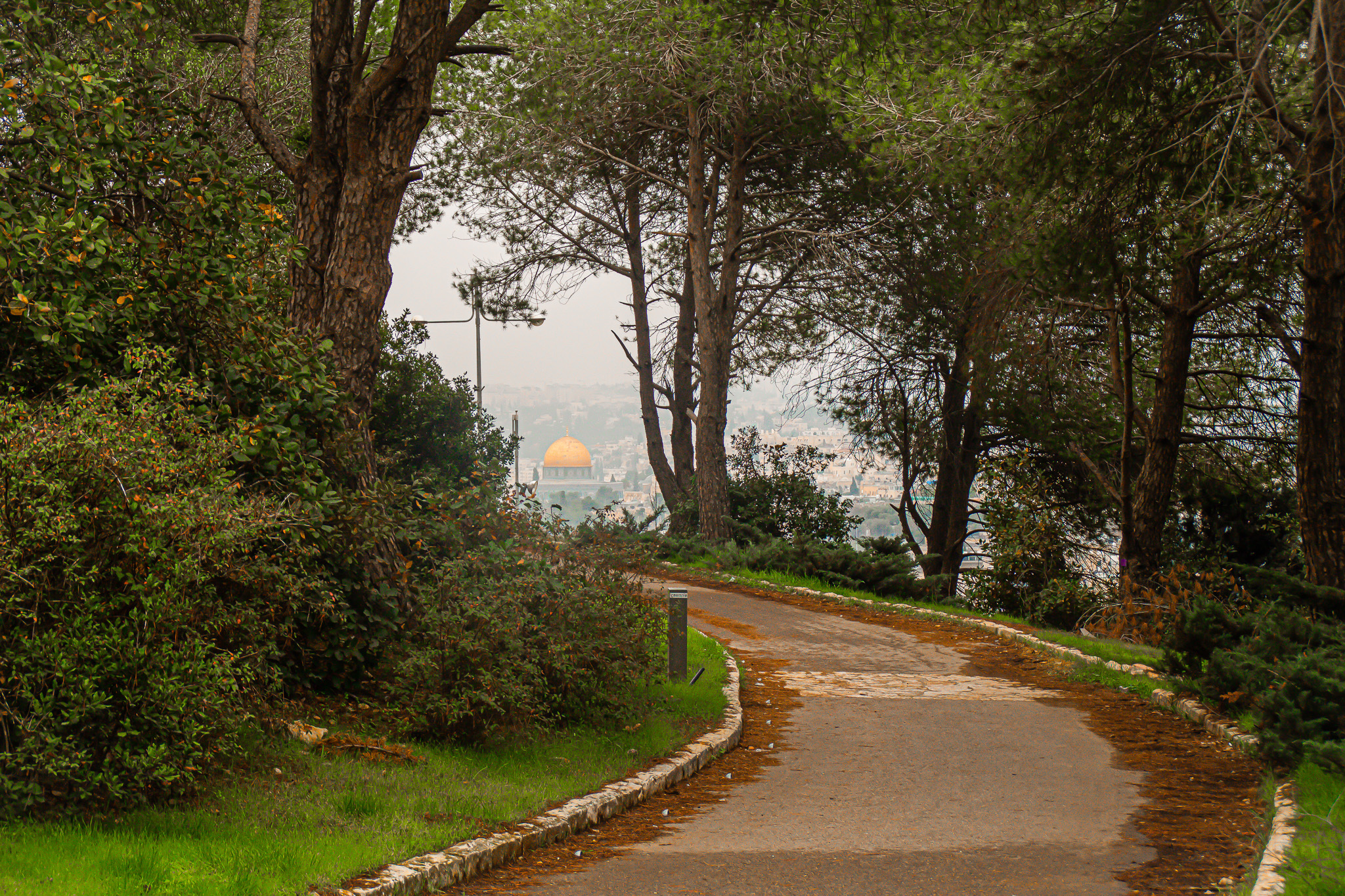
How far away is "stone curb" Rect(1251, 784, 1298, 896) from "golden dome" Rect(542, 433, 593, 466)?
2398 inches

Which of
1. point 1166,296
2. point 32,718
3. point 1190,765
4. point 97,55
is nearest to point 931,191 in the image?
point 1166,296

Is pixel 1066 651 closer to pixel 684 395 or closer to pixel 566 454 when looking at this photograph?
pixel 684 395

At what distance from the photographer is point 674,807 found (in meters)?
6.49

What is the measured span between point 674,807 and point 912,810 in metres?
1.49

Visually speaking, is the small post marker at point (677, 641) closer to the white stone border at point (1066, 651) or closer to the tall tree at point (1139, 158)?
the white stone border at point (1066, 651)

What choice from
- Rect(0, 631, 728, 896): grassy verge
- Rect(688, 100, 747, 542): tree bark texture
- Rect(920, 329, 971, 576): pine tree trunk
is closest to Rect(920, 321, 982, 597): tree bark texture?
Rect(920, 329, 971, 576): pine tree trunk

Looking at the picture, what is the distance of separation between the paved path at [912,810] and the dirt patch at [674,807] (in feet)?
0.32

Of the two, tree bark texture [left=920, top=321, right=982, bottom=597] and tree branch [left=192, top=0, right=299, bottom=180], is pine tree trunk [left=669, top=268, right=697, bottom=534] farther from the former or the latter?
tree branch [left=192, top=0, right=299, bottom=180]

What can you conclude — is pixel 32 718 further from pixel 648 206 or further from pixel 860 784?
pixel 648 206

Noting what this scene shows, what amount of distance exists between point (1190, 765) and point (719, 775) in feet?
11.2

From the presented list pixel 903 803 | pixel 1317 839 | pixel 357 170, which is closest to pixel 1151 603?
pixel 903 803

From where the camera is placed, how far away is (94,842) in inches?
170

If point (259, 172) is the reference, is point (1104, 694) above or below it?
below

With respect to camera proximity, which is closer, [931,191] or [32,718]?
[32,718]
